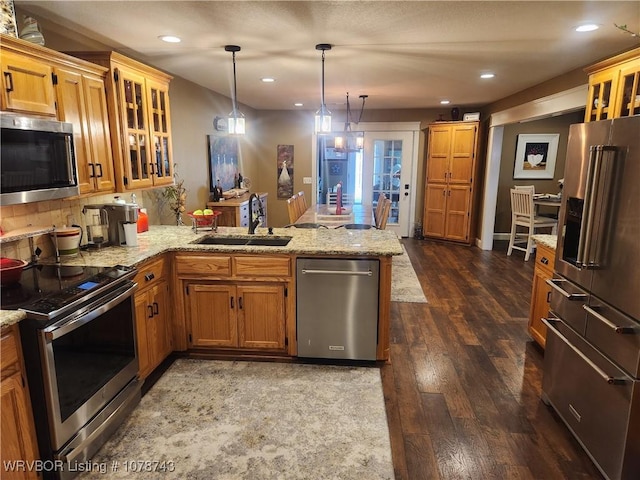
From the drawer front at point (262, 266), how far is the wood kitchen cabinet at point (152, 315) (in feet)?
1.73

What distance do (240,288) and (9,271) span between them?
135 cm

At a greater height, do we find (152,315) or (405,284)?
(152,315)

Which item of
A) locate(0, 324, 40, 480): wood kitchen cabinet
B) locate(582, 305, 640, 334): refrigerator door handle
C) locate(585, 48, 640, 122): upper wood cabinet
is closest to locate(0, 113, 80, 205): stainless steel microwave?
locate(0, 324, 40, 480): wood kitchen cabinet

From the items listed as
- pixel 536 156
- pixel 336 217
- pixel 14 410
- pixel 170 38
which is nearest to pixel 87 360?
pixel 14 410

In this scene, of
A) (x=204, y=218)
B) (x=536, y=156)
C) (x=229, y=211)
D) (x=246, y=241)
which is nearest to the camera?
(x=246, y=241)

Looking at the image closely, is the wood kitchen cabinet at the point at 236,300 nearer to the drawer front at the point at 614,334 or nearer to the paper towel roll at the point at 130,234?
the paper towel roll at the point at 130,234

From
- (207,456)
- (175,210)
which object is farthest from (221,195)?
(207,456)

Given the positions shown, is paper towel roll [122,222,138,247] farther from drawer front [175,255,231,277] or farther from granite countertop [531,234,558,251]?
granite countertop [531,234,558,251]

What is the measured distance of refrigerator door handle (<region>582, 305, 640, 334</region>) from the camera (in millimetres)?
1743

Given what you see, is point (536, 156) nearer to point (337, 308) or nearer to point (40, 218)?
point (337, 308)

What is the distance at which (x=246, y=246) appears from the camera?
9.59ft

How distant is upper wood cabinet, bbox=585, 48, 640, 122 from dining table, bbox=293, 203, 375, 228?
7.69 ft

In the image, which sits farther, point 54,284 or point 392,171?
point 392,171

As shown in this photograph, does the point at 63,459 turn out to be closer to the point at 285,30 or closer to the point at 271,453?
the point at 271,453
